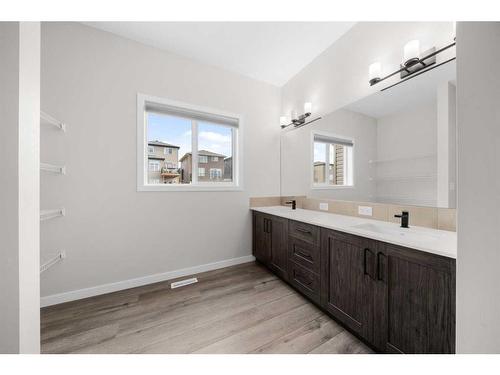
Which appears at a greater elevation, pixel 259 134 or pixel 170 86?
pixel 170 86

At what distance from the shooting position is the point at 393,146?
165cm

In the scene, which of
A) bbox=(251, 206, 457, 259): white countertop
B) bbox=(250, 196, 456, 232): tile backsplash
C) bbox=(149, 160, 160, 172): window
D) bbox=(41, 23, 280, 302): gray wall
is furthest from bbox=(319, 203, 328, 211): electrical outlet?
bbox=(149, 160, 160, 172): window

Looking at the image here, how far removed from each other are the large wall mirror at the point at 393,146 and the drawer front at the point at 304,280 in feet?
2.98

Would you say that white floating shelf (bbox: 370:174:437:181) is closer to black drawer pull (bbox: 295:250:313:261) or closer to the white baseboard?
black drawer pull (bbox: 295:250:313:261)

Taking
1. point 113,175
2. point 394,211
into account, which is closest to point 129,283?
point 113,175

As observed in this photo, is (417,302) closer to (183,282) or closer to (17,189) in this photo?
(17,189)

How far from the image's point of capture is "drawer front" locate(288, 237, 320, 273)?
1.65m

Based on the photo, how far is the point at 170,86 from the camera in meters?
Answer: 2.23

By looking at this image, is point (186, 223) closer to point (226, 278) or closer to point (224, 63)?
point (226, 278)

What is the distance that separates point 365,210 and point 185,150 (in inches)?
86.9

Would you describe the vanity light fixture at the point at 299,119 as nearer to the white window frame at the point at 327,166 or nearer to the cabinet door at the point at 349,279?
the white window frame at the point at 327,166
